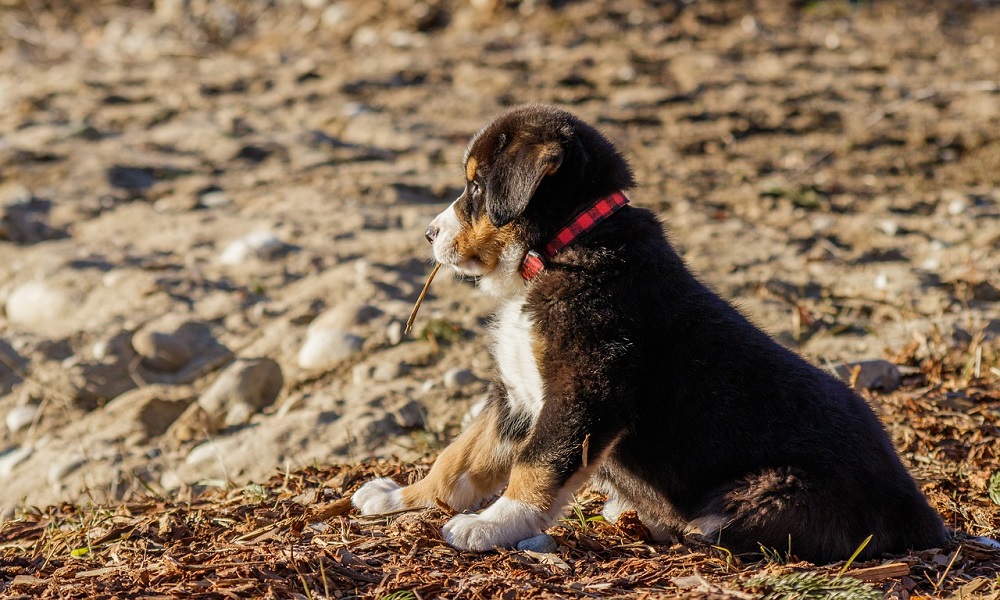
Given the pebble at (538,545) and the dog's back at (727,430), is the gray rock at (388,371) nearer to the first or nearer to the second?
the dog's back at (727,430)

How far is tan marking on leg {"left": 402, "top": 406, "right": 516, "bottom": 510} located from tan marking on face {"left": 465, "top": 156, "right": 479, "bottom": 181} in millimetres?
948

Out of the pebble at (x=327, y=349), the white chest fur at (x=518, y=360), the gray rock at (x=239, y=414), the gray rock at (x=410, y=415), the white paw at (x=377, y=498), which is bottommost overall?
the gray rock at (x=239, y=414)

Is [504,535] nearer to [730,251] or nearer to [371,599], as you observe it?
[371,599]

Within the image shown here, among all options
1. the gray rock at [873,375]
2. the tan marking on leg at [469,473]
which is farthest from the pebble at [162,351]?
the gray rock at [873,375]

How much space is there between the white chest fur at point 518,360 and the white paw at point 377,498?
63 centimetres

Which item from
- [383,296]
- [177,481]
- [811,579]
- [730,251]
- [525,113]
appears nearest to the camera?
[811,579]

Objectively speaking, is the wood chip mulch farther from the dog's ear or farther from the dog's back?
the dog's ear

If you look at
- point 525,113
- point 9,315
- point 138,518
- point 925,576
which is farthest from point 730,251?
point 9,315

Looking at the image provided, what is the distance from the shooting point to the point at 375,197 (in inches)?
331

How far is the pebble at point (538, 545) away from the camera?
11.7 ft

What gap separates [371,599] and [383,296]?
146 inches

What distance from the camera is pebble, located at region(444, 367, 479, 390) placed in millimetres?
5727

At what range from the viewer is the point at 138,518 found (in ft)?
13.9

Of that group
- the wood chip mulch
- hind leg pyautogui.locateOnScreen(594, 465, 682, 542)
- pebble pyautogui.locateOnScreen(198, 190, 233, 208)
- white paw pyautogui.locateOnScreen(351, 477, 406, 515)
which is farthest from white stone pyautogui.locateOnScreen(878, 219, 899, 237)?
pebble pyautogui.locateOnScreen(198, 190, 233, 208)
